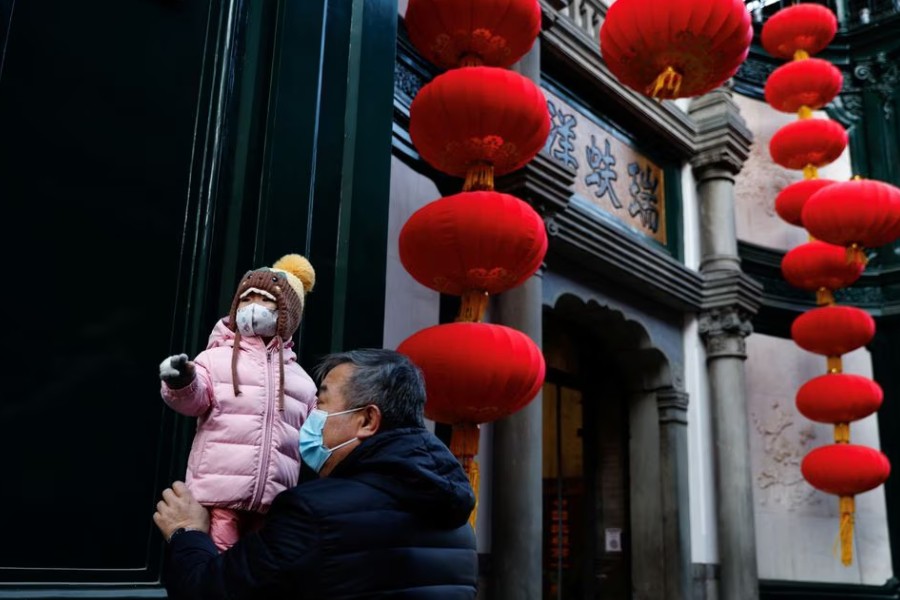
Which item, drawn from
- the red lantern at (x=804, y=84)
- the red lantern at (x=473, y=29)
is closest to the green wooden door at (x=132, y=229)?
the red lantern at (x=473, y=29)

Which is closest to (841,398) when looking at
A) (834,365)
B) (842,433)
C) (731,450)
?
(842,433)

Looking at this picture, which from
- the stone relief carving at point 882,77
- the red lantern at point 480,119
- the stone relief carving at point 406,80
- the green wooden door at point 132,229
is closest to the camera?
the green wooden door at point 132,229

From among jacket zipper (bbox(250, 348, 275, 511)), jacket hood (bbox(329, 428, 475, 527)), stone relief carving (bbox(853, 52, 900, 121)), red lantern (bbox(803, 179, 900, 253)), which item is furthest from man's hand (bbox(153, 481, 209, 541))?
stone relief carving (bbox(853, 52, 900, 121))

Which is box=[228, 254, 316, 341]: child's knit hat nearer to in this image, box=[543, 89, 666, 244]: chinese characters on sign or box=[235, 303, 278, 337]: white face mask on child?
box=[235, 303, 278, 337]: white face mask on child

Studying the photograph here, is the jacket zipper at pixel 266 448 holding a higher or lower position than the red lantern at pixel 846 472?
lower

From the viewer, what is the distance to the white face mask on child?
182cm

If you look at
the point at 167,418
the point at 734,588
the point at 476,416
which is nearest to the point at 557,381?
the point at 734,588

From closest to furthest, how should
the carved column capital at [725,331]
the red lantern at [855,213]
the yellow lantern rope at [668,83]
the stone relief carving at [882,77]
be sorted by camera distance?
the yellow lantern rope at [668,83], the red lantern at [855,213], the carved column capital at [725,331], the stone relief carving at [882,77]

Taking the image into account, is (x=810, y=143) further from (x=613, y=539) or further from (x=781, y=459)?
(x=613, y=539)

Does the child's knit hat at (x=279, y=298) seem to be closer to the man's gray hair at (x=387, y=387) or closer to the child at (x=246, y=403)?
the child at (x=246, y=403)

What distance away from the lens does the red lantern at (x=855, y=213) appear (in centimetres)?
600

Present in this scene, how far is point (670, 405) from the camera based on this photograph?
6.84 metres

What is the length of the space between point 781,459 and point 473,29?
5.78m

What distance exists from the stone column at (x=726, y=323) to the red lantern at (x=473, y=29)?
152 inches
